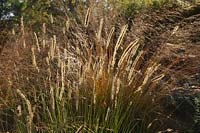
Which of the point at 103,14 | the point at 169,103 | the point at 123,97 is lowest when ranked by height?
the point at 169,103

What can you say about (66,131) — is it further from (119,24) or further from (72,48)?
(119,24)

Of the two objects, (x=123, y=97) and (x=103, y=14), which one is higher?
(x=103, y=14)

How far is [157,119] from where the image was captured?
3391mm

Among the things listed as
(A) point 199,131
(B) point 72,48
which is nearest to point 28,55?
(B) point 72,48

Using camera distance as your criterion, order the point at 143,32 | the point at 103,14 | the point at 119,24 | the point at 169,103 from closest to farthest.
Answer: the point at 169,103 < the point at 143,32 < the point at 119,24 < the point at 103,14

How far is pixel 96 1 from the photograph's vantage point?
5.00m

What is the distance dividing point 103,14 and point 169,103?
1293 millimetres

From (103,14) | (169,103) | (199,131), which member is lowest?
(199,131)

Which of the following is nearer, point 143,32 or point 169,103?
point 169,103

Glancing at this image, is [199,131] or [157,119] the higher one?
[157,119]

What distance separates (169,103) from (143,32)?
69 centimetres

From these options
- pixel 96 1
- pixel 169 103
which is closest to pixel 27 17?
pixel 96 1

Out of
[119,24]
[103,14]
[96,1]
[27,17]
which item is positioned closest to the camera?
[119,24]

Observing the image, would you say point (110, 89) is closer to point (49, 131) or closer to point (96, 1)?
point (49, 131)
